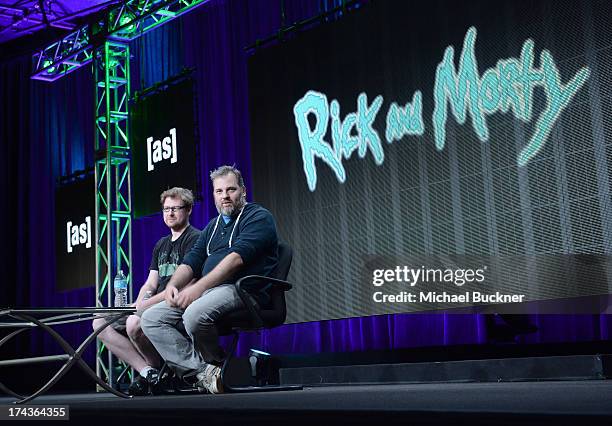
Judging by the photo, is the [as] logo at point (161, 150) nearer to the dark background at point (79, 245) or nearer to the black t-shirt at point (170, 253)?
the dark background at point (79, 245)

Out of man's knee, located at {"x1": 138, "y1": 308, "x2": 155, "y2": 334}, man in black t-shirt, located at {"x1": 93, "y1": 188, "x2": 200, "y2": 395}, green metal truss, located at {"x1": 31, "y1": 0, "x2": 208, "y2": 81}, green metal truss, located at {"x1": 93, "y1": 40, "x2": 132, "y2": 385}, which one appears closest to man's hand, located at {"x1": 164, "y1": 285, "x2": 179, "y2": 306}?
man's knee, located at {"x1": 138, "y1": 308, "x2": 155, "y2": 334}

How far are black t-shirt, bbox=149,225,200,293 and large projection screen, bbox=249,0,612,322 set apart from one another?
1091 millimetres

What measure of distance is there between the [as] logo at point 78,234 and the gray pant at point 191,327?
12.1 feet

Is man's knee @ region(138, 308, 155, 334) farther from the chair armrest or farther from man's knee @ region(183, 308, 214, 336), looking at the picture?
the chair armrest

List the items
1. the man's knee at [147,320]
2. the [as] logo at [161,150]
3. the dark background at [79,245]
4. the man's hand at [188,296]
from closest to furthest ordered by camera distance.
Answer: the man's hand at [188,296]
the man's knee at [147,320]
the [as] logo at [161,150]
the dark background at [79,245]

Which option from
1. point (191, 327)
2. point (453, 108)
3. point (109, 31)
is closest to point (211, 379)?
point (191, 327)

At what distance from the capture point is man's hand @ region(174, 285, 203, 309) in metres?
3.25

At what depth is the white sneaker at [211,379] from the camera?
3.19 metres

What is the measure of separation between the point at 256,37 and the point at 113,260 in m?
2.03

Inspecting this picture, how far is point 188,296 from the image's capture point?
326 centimetres

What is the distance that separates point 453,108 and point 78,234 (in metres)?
4.07

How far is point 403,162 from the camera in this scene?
14.3ft

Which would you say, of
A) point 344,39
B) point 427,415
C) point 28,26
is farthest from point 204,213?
point 427,415

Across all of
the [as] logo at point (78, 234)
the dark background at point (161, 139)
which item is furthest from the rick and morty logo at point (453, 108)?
the [as] logo at point (78, 234)
